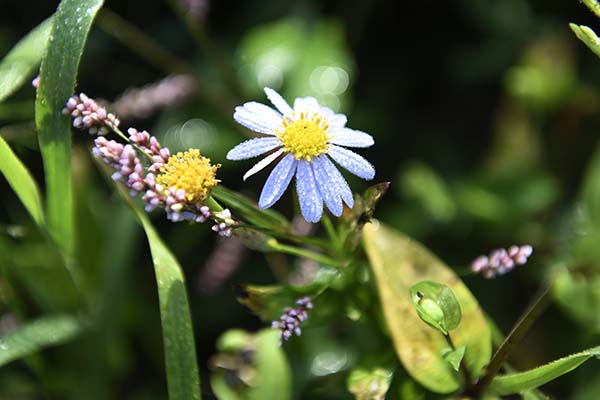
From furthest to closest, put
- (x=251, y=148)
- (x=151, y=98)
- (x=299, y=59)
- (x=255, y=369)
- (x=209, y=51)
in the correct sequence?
(x=299, y=59)
(x=209, y=51)
(x=151, y=98)
(x=255, y=369)
(x=251, y=148)

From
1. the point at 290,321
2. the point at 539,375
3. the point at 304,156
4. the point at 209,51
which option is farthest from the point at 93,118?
the point at 209,51

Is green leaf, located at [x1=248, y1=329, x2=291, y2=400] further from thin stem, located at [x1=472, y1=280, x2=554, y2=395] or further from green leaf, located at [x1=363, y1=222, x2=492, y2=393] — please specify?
thin stem, located at [x1=472, y1=280, x2=554, y2=395]

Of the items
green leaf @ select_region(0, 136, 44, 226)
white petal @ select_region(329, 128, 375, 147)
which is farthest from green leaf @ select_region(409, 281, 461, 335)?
green leaf @ select_region(0, 136, 44, 226)

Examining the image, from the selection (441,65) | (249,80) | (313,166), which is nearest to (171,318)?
(313,166)

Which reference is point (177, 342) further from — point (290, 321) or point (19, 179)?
point (19, 179)

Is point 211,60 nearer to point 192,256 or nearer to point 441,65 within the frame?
point 192,256

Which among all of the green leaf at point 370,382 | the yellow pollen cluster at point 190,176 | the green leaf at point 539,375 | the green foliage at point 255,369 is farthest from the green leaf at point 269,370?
the yellow pollen cluster at point 190,176
